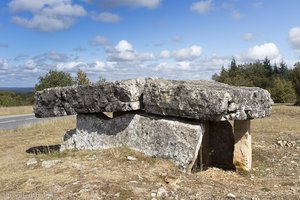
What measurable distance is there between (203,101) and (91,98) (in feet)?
9.48

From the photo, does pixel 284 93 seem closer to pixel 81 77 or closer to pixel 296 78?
pixel 296 78

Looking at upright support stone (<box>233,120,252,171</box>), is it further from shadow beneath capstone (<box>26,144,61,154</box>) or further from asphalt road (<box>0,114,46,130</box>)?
asphalt road (<box>0,114,46,130</box>)

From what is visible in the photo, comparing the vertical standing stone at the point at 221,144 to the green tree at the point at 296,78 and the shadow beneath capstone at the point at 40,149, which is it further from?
the green tree at the point at 296,78

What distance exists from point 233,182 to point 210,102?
1.78m

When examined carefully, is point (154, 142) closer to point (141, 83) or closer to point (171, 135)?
point (171, 135)

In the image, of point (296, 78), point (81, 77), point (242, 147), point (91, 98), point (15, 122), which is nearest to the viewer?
point (242, 147)

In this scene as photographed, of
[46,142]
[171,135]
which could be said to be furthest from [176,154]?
[46,142]

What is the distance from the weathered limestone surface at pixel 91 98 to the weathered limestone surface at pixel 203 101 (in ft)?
1.15

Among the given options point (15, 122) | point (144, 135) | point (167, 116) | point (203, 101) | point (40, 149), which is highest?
point (203, 101)

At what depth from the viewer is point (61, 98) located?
10578 mm

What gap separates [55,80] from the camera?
125 feet

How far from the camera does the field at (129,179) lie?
711 centimetres

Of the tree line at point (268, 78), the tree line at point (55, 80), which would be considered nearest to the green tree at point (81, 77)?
the tree line at point (55, 80)

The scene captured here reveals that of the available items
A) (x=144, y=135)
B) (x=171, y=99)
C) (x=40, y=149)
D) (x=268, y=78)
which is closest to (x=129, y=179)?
(x=144, y=135)
